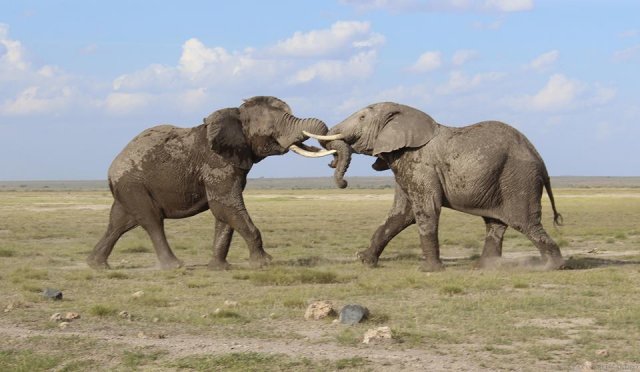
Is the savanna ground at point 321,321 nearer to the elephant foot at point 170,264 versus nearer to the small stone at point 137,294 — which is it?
the small stone at point 137,294

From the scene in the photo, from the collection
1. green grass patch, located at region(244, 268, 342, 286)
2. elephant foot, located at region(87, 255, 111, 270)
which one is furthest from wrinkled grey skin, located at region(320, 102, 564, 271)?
elephant foot, located at region(87, 255, 111, 270)

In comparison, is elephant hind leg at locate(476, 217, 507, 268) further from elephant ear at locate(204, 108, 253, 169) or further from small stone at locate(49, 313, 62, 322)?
small stone at locate(49, 313, 62, 322)

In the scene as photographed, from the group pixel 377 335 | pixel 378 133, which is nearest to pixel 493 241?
pixel 378 133

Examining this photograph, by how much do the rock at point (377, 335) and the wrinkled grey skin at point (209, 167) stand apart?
7977 mm

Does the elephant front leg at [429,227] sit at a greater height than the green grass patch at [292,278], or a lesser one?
greater

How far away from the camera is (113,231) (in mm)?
19469

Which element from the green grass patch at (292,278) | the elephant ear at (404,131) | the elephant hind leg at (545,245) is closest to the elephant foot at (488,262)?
the elephant hind leg at (545,245)

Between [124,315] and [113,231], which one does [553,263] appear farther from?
[113,231]

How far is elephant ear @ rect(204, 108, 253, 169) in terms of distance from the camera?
18.3 metres

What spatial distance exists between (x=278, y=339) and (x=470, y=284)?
16.6 ft

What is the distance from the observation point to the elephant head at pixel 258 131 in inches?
722

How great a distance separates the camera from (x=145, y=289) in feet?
51.1

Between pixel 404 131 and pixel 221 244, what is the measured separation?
4.35 m

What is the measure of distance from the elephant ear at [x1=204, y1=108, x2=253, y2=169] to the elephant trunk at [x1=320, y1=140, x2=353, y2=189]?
5.46 ft
